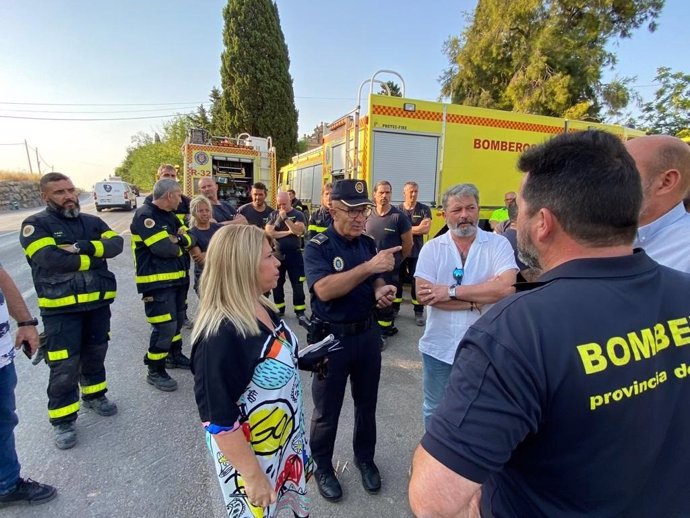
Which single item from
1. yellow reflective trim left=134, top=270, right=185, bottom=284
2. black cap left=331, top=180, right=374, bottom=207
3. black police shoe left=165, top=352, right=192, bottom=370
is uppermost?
black cap left=331, top=180, right=374, bottom=207

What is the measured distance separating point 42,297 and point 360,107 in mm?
5162

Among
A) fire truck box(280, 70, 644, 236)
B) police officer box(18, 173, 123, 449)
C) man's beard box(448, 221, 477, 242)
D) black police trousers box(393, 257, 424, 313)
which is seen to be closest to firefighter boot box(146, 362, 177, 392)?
police officer box(18, 173, 123, 449)

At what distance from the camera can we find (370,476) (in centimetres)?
245

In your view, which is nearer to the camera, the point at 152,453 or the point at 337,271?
the point at 337,271

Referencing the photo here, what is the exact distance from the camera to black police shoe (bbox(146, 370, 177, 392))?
3588 mm

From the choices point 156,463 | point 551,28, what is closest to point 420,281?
point 156,463

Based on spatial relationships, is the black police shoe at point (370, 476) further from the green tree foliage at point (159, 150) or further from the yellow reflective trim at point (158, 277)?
the green tree foliage at point (159, 150)

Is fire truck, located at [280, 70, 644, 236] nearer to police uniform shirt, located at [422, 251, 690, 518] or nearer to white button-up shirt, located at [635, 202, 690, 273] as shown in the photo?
white button-up shirt, located at [635, 202, 690, 273]

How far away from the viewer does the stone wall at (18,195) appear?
25562 mm

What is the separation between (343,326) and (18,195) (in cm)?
3470

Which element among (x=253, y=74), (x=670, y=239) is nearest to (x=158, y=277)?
(x=670, y=239)

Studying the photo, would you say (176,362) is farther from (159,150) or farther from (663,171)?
(159,150)

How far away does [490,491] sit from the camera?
95cm

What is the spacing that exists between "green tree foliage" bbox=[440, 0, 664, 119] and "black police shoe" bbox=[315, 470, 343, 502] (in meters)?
15.5
